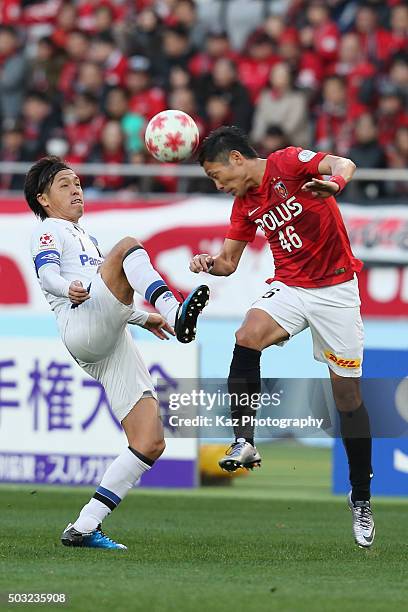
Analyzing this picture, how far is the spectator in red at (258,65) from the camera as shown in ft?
55.6

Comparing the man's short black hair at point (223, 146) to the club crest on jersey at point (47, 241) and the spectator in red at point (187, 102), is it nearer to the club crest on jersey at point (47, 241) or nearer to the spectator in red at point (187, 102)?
the club crest on jersey at point (47, 241)

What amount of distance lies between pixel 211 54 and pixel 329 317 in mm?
9976

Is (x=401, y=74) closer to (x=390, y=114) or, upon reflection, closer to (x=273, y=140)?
(x=390, y=114)

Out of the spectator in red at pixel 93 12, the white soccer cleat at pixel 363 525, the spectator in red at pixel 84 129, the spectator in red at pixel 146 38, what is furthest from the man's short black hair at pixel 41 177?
the spectator in red at pixel 93 12

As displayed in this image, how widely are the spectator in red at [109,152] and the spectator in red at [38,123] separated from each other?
73 cm

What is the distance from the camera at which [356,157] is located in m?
15.5

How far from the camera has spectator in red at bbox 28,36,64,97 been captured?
728 inches

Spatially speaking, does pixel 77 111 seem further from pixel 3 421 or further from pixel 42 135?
pixel 3 421

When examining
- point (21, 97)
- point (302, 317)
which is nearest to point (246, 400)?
point (302, 317)

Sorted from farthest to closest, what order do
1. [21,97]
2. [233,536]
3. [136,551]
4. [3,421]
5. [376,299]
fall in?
[21,97]
[376,299]
[3,421]
[233,536]
[136,551]

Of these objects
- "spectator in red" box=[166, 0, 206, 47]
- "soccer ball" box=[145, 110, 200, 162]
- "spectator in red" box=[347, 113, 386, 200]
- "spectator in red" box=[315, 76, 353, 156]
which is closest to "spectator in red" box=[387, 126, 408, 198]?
"spectator in red" box=[347, 113, 386, 200]

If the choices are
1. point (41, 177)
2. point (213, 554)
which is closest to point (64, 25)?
point (41, 177)

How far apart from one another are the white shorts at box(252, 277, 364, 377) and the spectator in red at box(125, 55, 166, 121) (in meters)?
8.96

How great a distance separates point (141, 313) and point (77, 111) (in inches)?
392
